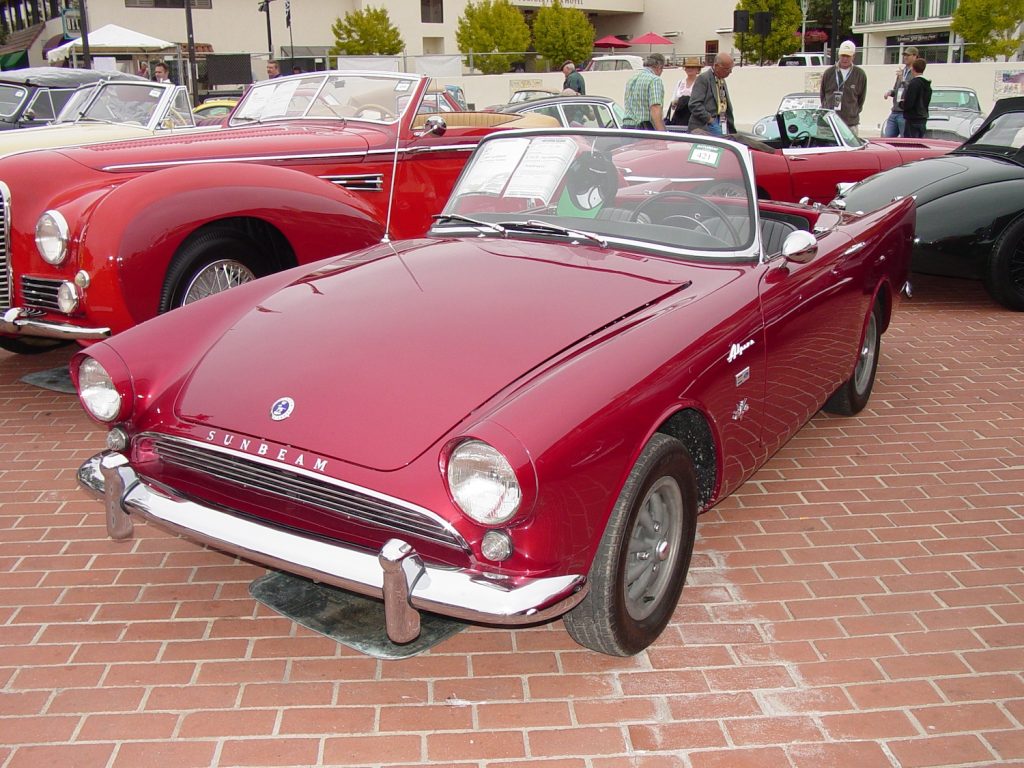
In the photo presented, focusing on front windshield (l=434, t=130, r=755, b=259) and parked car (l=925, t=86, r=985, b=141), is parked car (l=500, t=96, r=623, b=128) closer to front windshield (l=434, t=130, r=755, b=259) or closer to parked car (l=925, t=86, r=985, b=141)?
parked car (l=925, t=86, r=985, b=141)

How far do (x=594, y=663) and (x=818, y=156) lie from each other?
7.34m

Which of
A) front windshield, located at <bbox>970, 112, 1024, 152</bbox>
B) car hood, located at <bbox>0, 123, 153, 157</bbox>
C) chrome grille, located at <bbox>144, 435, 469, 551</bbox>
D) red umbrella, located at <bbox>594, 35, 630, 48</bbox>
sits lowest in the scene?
chrome grille, located at <bbox>144, 435, 469, 551</bbox>

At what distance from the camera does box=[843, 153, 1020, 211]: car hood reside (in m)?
7.25

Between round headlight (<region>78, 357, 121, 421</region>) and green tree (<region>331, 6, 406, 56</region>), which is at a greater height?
green tree (<region>331, 6, 406, 56</region>)

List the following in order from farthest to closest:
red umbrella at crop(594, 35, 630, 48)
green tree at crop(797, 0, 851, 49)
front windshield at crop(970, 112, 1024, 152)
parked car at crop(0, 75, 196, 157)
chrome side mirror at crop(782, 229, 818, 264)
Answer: green tree at crop(797, 0, 851, 49), red umbrella at crop(594, 35, 630, 48), front windshield at crop(970, 112, 1024, 152), parked car at crop(0, 75, 196, 157), chrome side mirror at crop(782, 229, 818, 264)

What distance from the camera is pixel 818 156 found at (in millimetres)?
9164

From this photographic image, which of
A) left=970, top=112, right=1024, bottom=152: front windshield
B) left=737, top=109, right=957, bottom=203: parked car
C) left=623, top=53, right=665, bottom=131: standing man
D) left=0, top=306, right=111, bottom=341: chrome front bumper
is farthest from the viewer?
left=623, top=53, right=665, bottom=131: standing man

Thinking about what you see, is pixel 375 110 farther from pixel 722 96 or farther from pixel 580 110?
pixel 580 110

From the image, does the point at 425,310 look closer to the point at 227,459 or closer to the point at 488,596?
the point at 227,459

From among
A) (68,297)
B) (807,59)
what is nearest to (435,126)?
(68,297)

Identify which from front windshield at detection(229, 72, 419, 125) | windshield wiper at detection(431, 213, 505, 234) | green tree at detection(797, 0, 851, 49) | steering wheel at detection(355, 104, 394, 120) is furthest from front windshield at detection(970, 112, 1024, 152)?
green tree at detection(797, 0, 851, 49)

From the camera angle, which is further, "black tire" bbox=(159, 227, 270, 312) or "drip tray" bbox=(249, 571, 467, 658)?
"black tire" bbox=(159, 227, 270, 312)

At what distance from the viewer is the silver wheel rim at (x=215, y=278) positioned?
5148mm

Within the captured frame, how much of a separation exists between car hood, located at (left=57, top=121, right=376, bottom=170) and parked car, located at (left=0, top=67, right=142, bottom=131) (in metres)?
3.17
